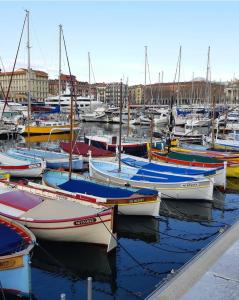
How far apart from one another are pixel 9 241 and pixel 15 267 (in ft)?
4.12

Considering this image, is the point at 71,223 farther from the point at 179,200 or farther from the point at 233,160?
the point at 233,160

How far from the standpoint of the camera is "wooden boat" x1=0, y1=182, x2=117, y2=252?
13.2 meters

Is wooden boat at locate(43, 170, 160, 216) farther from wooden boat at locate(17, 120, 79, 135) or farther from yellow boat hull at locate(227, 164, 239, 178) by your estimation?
wooden boat at locate(17, 120, 79, 135)

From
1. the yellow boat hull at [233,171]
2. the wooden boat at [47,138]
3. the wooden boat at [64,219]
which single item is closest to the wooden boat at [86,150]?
the yellow boat hull at [233,171]

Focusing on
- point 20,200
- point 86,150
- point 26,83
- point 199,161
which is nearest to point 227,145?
point 199,161

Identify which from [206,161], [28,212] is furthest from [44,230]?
[206,161]

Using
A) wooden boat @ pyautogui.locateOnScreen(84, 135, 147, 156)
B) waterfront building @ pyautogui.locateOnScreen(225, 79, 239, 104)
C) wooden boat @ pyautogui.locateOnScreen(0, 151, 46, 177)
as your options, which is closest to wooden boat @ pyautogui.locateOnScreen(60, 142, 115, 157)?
wooden boat @ pyautogui.locateOnScreen(84, 135, 147, 156)

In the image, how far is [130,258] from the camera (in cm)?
1373

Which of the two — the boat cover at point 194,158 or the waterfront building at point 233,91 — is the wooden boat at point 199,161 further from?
the waterfront building at point 233,91

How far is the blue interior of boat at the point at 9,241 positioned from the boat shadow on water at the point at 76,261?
1265 mm

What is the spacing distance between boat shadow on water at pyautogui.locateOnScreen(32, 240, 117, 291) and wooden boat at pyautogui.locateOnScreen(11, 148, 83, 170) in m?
13.2

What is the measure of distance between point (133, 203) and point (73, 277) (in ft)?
18.0

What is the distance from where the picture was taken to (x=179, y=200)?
67.8 feet

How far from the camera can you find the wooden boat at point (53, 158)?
26969 millimetres
